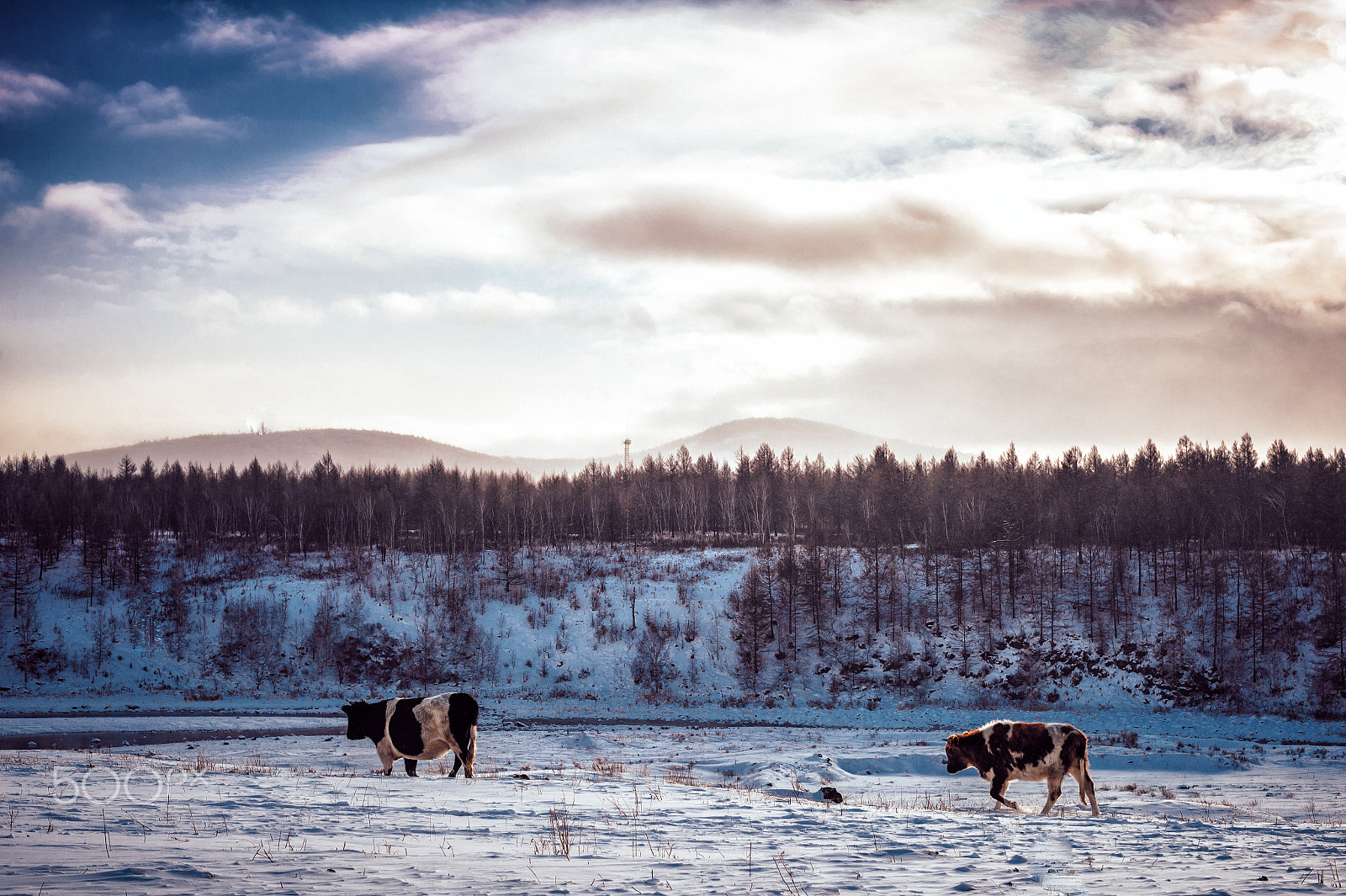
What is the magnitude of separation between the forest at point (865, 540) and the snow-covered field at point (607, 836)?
151 feet

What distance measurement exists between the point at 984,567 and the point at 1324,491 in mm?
38246

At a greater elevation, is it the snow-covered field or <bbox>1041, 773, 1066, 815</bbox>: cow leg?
the snow-covered field

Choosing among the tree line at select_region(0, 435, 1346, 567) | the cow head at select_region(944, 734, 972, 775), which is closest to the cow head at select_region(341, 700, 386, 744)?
the cow head at select_region(944, 734, 972, 775)

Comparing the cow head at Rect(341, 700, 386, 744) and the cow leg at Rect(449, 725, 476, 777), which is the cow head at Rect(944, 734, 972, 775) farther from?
the cow head at Rect(341, 700, 386, 744)

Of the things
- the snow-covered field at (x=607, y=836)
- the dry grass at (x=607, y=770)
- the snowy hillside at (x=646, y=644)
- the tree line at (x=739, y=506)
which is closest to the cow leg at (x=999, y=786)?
the snow-covered field at (x=607, y=836)

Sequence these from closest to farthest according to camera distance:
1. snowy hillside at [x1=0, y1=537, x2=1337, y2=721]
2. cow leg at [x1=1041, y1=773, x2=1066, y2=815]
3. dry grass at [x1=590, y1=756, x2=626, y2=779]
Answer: cow leg at [x1=1041, y1=773, x2=1066, y2=815] → dry grass at [x1=590, y1=756, x2=626, y2=779] → snowy hillside at [x1=0, y1=537, x2=1337, y2=721]

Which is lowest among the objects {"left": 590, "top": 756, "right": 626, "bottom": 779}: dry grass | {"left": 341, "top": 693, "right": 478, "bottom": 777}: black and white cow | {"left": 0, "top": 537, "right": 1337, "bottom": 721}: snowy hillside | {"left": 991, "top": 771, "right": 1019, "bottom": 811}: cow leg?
{"left": 0, "top": 537, "right": 1337, "bottom": 721}: snowy hillside

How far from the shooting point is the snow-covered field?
31.9 feet

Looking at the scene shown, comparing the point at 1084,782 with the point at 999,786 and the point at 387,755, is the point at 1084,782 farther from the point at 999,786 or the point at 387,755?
the point at 387,755

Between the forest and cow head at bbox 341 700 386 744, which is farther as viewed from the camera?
the forest

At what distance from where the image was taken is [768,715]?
54.5 m

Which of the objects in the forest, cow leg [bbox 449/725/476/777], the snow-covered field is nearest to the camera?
the snow-covered field

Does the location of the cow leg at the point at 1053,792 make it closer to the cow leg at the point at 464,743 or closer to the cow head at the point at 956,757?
the cow head at the point at 956,757

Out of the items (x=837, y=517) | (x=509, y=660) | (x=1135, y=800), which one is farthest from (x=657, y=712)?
(x=837, y=517)
